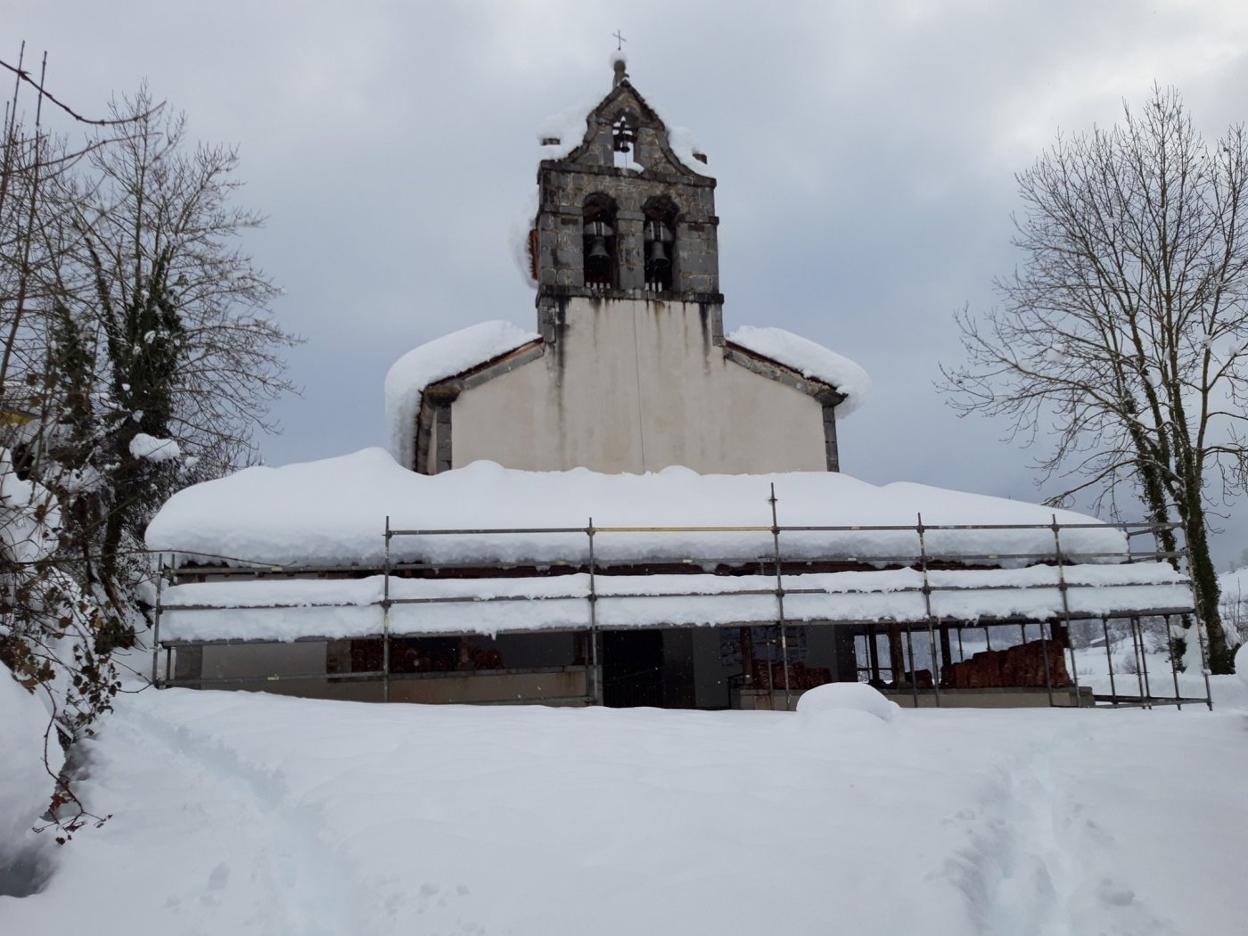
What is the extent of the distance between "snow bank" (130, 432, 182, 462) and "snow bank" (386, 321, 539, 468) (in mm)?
3943

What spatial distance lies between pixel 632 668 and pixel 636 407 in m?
5.31

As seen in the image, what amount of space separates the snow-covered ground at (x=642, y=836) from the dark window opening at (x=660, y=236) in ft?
39.6

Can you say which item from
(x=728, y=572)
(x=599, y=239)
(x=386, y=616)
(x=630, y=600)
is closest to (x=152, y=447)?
(x=386, y=616)

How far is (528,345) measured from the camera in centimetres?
1641

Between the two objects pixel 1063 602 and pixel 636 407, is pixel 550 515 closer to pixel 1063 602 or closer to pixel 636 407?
pixel 636 407

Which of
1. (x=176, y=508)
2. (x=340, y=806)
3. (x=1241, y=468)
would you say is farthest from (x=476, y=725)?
(x=1241, y=468)

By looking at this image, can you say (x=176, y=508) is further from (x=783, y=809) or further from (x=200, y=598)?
(x=783, y=809)

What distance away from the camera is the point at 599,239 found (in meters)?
17.7

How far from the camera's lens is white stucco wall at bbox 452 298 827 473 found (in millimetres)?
16094

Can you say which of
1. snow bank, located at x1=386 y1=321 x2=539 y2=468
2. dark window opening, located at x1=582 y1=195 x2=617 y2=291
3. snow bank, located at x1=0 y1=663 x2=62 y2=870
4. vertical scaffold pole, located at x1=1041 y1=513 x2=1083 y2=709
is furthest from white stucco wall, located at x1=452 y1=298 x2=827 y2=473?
snow bank, located at x1=0 y1=663 x2=62 y2=870

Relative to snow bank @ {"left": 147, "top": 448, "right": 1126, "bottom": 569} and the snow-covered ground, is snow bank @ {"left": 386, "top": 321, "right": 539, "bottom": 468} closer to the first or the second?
snow bank @ {"left": 147, "top": 448, "right": 1126, "bottom": 569}

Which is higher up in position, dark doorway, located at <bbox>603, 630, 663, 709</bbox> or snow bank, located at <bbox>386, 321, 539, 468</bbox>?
snow bank, located at <bbox>386, 321, 539, 468</bbox>

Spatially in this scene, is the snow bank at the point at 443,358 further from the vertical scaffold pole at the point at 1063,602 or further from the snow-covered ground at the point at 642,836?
the vertical scaffold pole at the point at 1063,602

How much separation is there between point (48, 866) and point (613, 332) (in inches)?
525
